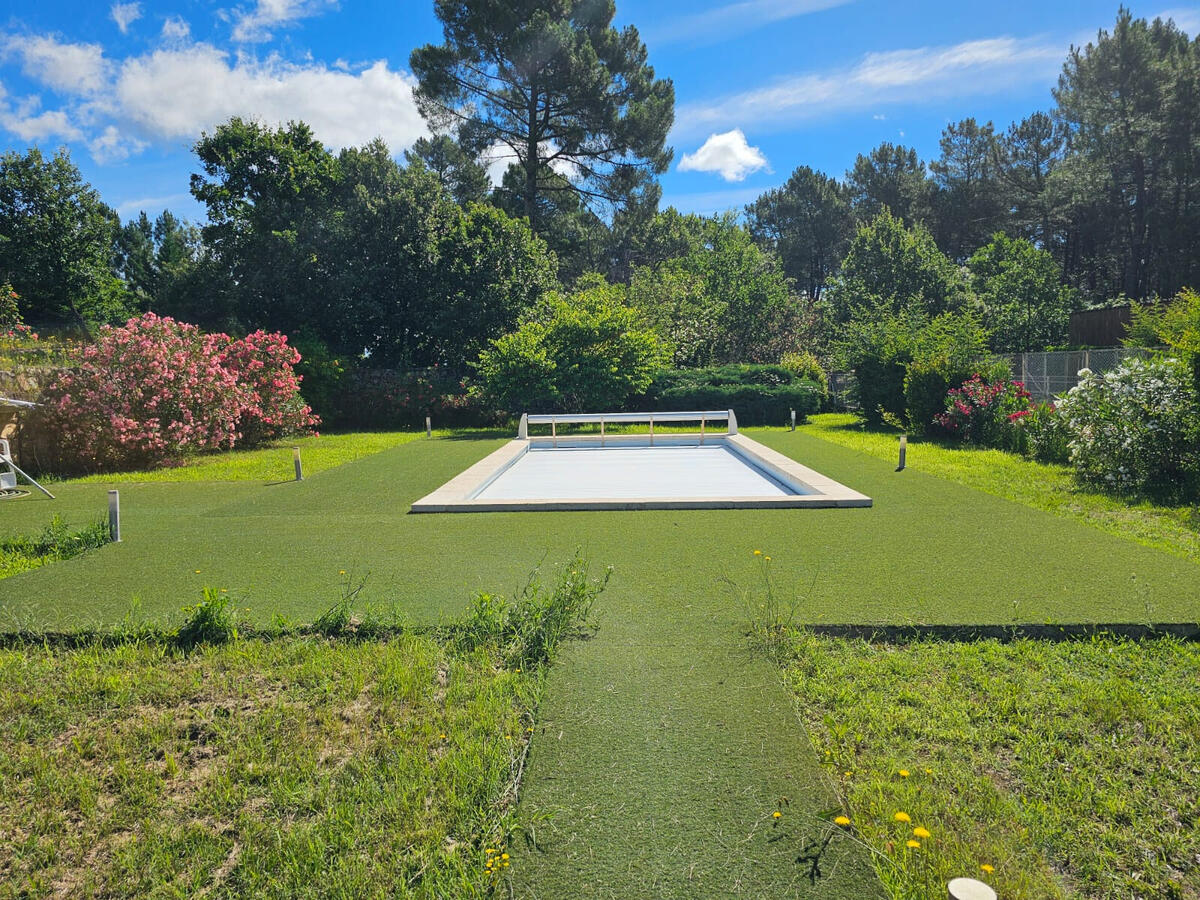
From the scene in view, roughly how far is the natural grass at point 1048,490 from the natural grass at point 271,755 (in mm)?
5015

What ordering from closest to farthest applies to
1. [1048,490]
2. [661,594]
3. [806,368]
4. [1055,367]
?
[661,594] → [1048,490] → [1055,367] → [806,368]

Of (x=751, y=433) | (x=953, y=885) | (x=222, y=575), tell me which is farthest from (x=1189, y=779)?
(x=751, y=433)

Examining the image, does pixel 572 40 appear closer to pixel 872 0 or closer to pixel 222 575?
pixel 872 0

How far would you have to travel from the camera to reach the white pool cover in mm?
9422

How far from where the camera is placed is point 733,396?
60.8 ft

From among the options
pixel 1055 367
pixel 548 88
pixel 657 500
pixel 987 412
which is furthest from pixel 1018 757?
pixel 548 88

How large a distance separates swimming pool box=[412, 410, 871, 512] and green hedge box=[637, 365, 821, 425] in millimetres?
3237

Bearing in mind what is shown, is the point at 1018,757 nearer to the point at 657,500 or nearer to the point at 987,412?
the point at 657,500

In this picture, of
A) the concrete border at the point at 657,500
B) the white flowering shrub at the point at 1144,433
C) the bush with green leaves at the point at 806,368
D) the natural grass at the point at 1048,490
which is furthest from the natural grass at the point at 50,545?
the bush with green leaves at the point at 806,368

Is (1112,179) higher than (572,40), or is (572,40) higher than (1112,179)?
(572,40)

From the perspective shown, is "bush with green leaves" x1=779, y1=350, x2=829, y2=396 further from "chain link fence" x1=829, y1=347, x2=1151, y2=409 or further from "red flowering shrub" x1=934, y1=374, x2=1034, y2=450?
"red flowering shrub" x1=934, y1=374, x2=1034, y2=450

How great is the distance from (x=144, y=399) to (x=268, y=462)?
1.99m

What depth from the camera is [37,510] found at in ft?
26.5

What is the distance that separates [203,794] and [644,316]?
19858 millimetres
